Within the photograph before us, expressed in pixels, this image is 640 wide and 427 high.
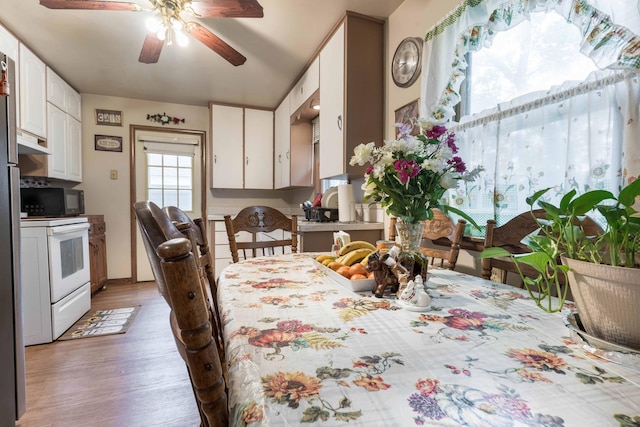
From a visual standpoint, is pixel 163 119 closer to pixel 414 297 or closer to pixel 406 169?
pixel 406 169

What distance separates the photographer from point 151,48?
1.94 m

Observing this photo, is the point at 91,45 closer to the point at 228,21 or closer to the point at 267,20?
the point at 228,21

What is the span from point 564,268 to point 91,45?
3.31 metres

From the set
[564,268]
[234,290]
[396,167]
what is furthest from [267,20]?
[564,268]

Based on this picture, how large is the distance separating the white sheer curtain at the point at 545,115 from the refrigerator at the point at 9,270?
2009 millimetres

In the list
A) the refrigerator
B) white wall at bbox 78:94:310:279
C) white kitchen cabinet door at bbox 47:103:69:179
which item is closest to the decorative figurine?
the refrigerator

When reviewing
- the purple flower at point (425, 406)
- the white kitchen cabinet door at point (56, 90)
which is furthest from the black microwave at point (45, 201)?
the purple flower at point (425, 406)

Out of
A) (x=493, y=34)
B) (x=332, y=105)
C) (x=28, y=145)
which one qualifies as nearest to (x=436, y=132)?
(x=493, y=34)

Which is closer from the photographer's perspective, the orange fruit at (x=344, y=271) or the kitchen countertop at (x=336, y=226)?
the orange fruit at (x=344, y=271)

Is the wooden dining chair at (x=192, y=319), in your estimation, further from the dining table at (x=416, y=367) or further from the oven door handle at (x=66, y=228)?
the oven door handle at (x=66, y=228)

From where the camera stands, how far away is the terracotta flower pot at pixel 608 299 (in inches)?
17.7

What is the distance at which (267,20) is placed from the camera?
202 cm

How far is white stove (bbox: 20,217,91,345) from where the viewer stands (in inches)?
78.6

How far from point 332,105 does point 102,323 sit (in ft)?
8.57
